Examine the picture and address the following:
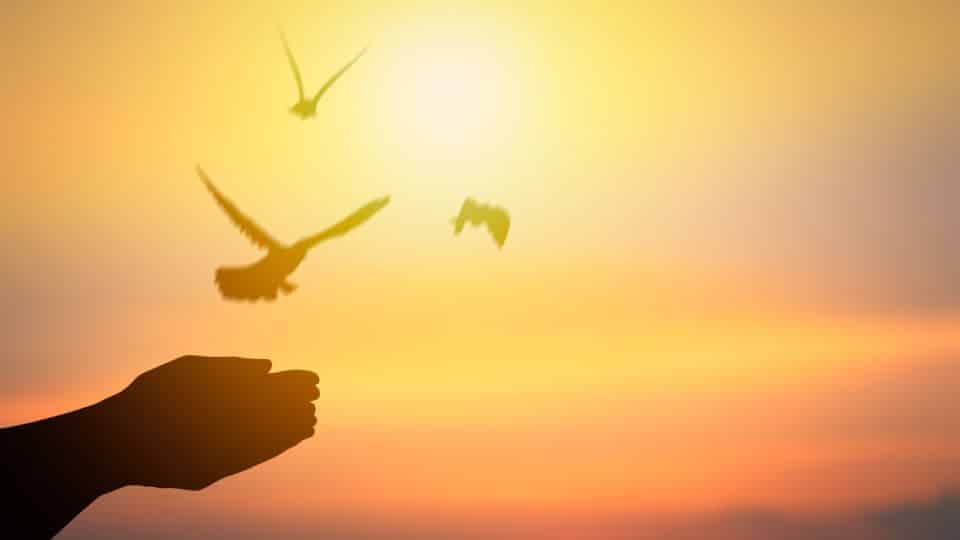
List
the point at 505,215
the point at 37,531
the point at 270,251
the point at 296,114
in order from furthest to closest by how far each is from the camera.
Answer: the point at 505,215
the point at 296,114
the point at 270,251
the point at 37,531

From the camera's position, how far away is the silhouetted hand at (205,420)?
8.85 meters

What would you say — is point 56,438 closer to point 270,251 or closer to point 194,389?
point 194,389

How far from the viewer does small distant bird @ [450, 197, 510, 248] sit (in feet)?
41.7

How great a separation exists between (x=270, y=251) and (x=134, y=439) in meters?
2.46

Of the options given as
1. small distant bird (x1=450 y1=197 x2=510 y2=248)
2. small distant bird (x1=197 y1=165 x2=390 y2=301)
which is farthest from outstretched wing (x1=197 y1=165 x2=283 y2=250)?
small distant bird (x1=450 y1=197 x2=510 y2=248)

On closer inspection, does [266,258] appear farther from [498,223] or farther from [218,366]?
[498,223]

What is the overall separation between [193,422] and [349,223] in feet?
8.00

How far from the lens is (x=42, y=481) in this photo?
8.34m

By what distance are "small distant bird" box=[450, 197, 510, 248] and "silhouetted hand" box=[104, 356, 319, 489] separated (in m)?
3.97

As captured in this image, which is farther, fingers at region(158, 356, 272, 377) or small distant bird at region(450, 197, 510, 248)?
small distant bird at region(450, 197, 510, 248)

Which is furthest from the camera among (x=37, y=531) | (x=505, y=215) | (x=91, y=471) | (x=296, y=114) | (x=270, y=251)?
(x=505, y=215)

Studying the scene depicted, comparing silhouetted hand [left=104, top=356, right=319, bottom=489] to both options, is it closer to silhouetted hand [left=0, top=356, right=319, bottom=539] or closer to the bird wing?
silhouetted hand [left=0, top=356, right=319, bottom=539]

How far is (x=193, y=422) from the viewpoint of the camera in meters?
8.92

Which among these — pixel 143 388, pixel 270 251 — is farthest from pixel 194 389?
pixel 270 251
